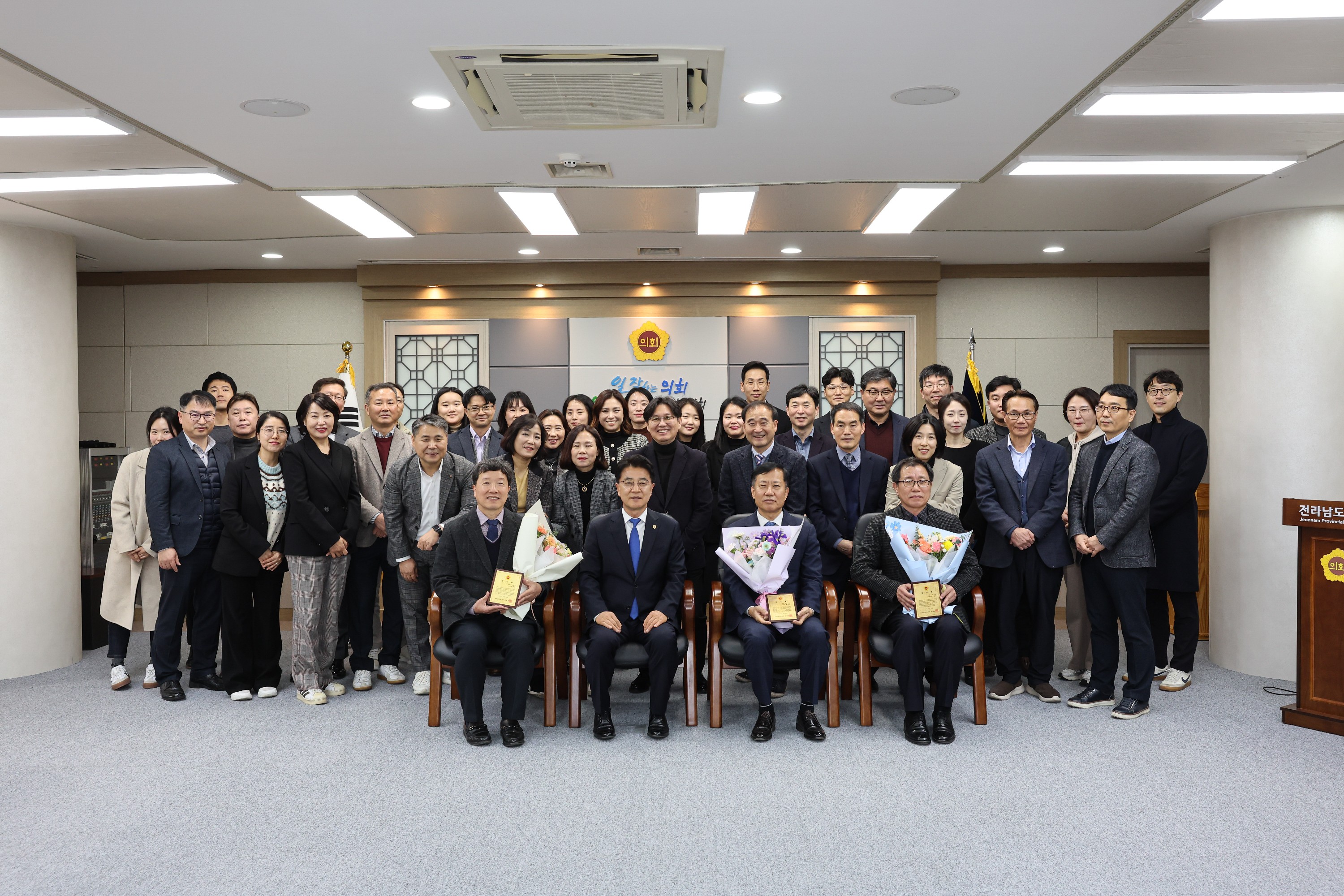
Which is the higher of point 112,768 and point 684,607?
point 684,607

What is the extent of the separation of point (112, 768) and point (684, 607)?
2.72m

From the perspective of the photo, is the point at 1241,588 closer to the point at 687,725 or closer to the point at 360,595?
the point at 687,725

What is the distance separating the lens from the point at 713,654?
15.0ft

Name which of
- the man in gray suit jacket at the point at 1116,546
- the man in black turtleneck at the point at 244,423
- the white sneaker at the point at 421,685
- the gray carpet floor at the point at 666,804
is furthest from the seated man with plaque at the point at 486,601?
the man in gray suit jacket at the point at 1116,546

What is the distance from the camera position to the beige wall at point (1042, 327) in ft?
27.6

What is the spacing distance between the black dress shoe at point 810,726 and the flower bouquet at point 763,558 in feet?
1.89

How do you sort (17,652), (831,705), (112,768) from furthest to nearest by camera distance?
1. (17,652)
2. (831,705)
3. (112,768)

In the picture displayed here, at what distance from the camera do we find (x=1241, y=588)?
603cm

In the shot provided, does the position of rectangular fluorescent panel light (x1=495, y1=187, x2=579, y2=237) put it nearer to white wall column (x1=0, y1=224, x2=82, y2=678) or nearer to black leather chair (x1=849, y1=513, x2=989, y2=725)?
black leather chair (x1=849, y1=513, x2=989, y2=725)

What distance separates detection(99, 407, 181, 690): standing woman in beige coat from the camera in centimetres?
568

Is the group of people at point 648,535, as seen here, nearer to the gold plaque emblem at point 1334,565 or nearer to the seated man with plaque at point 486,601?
the seated man with plaque at point 486,601

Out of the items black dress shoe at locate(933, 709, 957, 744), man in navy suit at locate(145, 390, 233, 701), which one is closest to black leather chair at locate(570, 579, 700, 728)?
black dress shoe at locate(933, 709, 957, 744)

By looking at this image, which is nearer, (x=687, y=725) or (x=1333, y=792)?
(x=1333, y=792)

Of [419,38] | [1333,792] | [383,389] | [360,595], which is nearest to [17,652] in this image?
[360,595]
